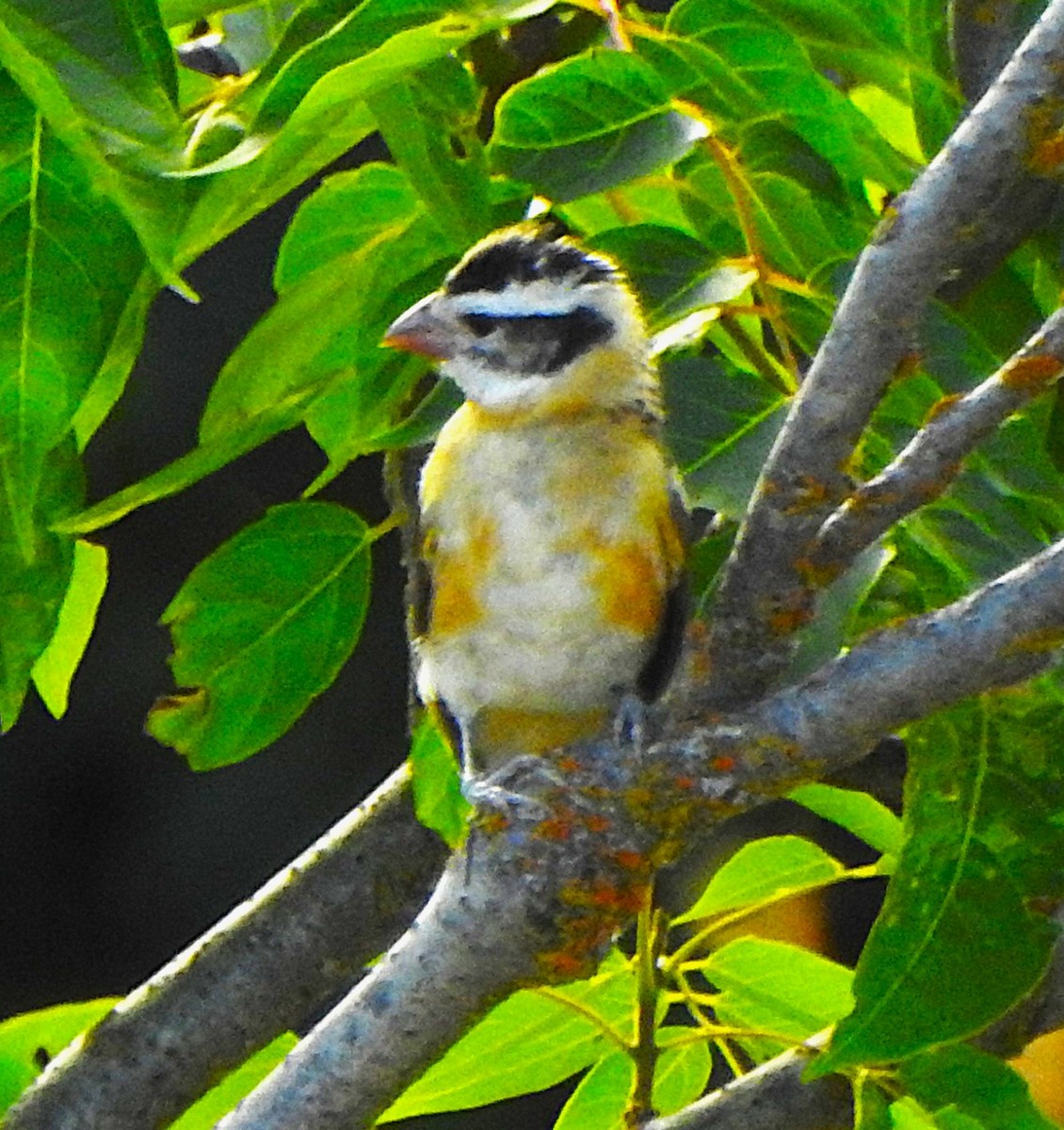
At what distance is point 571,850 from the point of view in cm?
48

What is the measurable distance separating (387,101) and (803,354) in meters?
0.21

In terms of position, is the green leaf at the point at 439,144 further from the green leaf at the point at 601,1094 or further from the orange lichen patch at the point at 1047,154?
the green leaf at the point at 601,1094

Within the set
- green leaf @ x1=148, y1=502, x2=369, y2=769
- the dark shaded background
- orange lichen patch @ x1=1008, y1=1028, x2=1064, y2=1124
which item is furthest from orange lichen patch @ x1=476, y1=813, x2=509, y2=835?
orange lichen patch @ x1=1008, y1=1028, x2=1064, y2=1124

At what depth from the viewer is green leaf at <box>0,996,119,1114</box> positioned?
0.66m

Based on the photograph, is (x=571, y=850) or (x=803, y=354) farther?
(x=803, y=354)

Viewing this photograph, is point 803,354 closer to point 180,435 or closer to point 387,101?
point 387,101

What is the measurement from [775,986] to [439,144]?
34cm

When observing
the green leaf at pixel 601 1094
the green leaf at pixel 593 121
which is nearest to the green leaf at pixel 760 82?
the green leaf at pixel 593 121

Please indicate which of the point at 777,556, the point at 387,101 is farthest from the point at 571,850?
the point at 387,101

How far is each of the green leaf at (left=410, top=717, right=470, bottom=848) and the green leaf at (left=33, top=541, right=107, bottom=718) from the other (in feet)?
0.42

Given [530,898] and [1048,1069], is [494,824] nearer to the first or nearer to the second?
[530,898]

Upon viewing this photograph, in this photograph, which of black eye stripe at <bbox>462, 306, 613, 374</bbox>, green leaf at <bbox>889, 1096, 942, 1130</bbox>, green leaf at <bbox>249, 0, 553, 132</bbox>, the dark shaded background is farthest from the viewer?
the dark shaded background

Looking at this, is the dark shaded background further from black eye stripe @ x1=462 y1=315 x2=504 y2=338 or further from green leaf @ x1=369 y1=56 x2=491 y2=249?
green leaf @ x1=369 y1=56 x2=491 y2=249

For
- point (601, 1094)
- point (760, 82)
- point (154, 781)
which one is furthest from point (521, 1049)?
point (154, 781)
